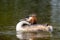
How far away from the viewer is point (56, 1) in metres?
11.4

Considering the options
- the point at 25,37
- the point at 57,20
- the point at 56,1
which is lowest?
the point at 25,37

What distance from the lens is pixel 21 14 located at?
8.95 m

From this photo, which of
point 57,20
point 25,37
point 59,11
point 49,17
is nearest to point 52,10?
point 59,11

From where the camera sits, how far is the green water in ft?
22.0

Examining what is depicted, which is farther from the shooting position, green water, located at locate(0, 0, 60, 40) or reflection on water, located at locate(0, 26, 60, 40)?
A: green water, located at locate(0, 0, 60, 40)

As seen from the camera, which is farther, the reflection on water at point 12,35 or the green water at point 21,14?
the green water at point 21,14

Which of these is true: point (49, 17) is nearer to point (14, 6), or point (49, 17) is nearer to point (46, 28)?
point (46, 28)

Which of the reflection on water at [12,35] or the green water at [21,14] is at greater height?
the green water at [21,14]

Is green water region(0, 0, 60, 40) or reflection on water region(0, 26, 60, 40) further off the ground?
green water region(0, 0, 60, 40)

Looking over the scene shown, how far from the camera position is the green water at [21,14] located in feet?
22.0

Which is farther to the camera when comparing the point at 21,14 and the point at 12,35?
the point at 21,14

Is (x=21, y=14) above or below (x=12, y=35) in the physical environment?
above

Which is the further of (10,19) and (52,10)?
(52,10)

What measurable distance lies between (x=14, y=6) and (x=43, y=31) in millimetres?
3213
